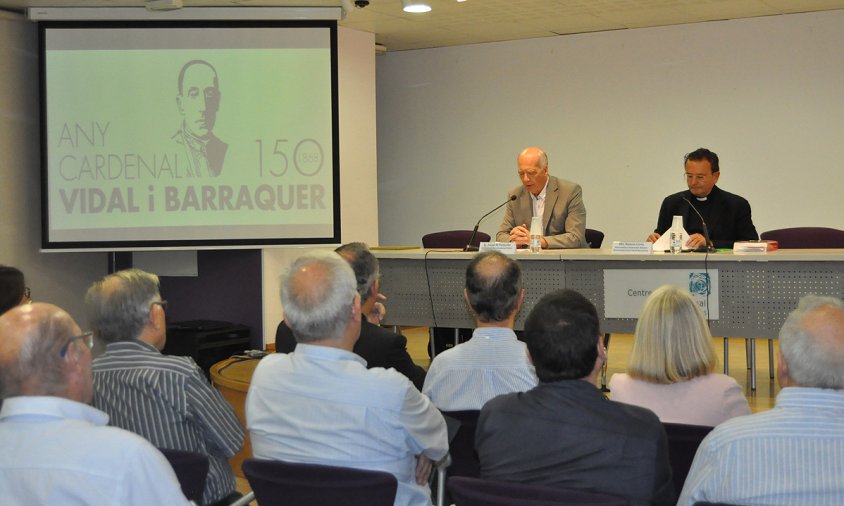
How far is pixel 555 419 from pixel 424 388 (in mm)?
963

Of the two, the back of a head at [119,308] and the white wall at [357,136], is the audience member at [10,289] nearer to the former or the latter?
the back of a head at [119,308]

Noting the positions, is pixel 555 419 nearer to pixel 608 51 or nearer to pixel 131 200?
pixel 131 200

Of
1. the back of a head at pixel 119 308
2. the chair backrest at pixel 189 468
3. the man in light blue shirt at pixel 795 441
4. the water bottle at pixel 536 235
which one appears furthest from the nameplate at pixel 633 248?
the chair backrest at pixel 189 468

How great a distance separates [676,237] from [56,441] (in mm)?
3994

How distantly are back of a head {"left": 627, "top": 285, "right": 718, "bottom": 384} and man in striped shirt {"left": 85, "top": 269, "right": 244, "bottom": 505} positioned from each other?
3.68 feet

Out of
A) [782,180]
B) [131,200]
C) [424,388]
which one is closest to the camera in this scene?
[424,388]

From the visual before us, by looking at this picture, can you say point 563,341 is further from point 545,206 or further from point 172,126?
point 172,126

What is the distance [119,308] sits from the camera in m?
2.52

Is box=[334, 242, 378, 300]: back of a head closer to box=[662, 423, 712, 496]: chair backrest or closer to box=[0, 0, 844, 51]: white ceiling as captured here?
box=[662, 423, 712, 496]: chair backrest

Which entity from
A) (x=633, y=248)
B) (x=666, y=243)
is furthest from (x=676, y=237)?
(x=633, y=248)

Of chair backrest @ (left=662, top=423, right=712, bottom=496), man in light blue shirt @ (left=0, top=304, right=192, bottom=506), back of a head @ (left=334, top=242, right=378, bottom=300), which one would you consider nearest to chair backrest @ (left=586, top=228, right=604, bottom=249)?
back of a head @ (left=334, top=242, right=378, bottom=300)

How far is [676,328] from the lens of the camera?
2.53m

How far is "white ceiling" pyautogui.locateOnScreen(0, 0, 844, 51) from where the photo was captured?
6.70 m

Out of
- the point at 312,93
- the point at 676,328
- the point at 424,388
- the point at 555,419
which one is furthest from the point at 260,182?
the point at 555,419
